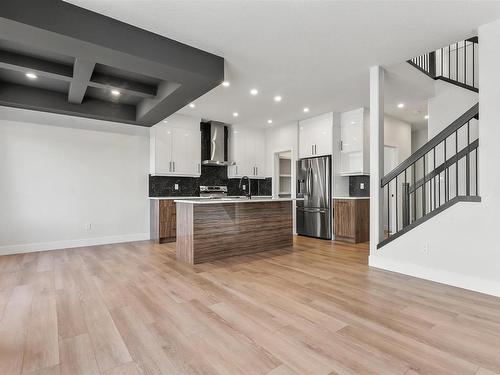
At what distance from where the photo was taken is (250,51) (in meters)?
3.18

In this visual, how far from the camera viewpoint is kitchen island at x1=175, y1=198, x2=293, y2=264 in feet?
12.7

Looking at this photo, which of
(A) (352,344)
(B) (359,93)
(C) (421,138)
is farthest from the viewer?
(C) (421,138)

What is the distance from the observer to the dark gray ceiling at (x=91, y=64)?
91.4 inches

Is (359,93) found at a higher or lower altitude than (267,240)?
higher

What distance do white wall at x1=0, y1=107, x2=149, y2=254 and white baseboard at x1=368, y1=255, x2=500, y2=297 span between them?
4.77m

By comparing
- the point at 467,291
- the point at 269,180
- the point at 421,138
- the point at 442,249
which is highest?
the point at 421,138

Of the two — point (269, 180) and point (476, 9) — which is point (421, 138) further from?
point (476, 9)

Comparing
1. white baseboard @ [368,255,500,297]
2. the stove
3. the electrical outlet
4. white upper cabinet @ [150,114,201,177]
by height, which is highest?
white upper cabinet @ [150,114,201,177]

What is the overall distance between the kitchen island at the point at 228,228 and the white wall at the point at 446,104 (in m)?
2.82

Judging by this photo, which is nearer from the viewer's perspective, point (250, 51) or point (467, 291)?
point (467, 291)

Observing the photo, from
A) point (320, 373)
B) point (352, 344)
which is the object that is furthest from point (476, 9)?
point (320, 373)

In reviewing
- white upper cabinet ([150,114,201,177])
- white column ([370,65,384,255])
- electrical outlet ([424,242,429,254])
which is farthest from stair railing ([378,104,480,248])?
white upper cabinet ([150,114,201,177])

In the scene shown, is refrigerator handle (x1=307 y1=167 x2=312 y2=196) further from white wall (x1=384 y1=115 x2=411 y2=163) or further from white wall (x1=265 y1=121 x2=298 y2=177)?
white wall (x1=384 y1=115 x2=411 y2=163)

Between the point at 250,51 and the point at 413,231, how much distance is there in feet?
9.68
